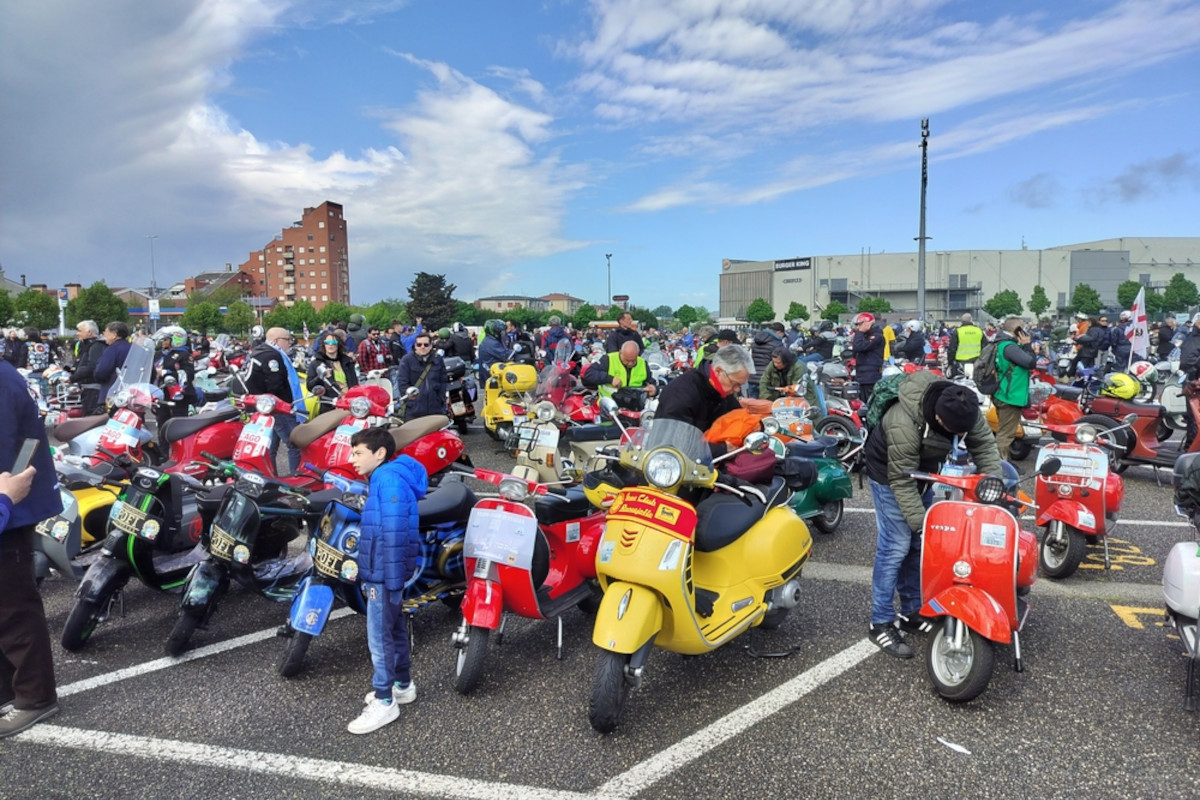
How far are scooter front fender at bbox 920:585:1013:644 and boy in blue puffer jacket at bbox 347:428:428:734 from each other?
2488mm

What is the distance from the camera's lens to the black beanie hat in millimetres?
3580

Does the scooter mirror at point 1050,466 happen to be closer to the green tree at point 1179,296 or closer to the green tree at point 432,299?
the green tree at point 432,299

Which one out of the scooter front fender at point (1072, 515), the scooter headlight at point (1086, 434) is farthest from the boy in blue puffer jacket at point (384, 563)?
the scooter headlight at point (1086, 434)

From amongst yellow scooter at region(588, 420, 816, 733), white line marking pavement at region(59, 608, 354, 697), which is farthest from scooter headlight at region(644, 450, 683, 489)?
white line marking pavement at region(59, 608, 354, 697)

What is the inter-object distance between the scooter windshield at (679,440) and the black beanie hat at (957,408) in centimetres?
119

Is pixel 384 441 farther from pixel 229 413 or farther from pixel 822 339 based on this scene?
pixel 822 339

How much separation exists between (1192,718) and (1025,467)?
5871mm

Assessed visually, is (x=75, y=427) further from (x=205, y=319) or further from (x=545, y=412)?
(x=205, y=319)

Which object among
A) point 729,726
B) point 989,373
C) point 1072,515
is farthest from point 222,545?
point 989,373

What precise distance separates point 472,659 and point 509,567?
46 cm

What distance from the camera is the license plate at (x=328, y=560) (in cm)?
357

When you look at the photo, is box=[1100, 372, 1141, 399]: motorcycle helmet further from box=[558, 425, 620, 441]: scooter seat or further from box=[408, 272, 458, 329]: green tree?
box=[408, 272, 458, 329]: green tree

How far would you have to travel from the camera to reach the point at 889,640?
3.91m

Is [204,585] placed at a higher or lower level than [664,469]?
lower
